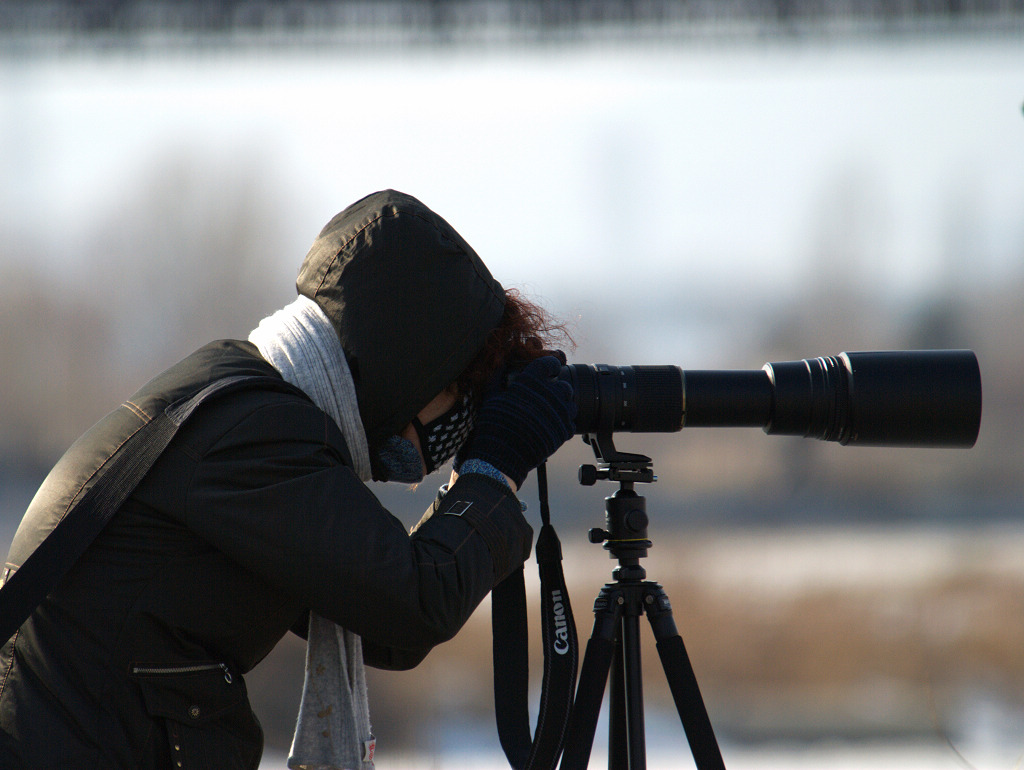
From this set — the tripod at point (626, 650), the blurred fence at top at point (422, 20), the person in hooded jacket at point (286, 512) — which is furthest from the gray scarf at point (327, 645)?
the blurred fence at top at point (422, 20)

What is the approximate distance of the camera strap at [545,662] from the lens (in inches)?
36.9

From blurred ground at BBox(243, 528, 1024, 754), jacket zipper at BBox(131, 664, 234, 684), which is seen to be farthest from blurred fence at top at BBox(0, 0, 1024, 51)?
jacket zipper at BBox(131, 664, 234, 684)

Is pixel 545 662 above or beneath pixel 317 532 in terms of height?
beneath

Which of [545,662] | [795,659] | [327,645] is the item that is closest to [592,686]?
[545,662]

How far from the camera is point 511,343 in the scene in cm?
93

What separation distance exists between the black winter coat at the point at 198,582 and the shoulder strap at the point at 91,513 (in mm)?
13

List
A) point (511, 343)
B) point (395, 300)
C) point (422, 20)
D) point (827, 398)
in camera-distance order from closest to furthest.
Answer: point (395, 300)
point (511, 343)
point (827, 398)
point (422, 20)

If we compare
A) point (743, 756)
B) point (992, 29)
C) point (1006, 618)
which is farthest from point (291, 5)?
point (1006, 618)

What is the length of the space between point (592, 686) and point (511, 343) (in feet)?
1.26

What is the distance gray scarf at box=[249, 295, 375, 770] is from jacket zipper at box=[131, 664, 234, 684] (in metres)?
0.14

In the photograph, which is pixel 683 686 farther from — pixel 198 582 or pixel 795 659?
pixel 795 659

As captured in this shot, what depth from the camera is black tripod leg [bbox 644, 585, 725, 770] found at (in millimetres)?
937

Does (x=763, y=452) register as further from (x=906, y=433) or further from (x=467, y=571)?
(x=467, y=571)

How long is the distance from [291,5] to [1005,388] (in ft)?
10.2
